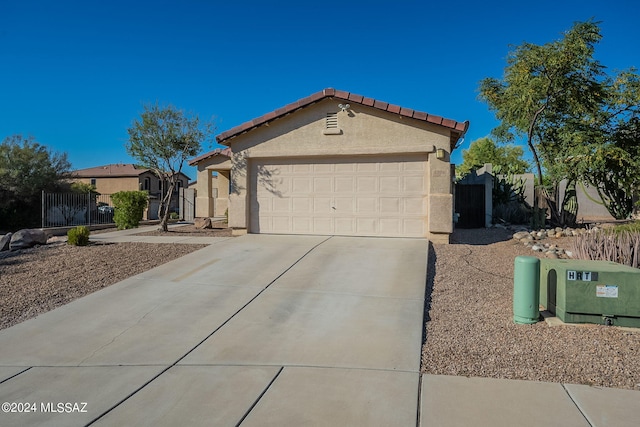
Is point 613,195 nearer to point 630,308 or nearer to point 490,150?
point 630,308

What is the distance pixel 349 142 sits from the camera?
12.1 m

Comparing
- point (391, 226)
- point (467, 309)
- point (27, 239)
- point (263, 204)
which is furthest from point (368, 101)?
point (27, 239)

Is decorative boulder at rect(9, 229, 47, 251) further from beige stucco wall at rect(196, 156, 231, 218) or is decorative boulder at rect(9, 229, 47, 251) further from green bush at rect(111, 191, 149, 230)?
beige stucco wall at rect(196, 156, 231, 218)

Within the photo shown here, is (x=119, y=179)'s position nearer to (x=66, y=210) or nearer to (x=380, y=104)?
(x=66, y=210)

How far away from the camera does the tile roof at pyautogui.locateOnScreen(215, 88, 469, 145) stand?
1128 cm

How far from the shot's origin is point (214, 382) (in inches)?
172

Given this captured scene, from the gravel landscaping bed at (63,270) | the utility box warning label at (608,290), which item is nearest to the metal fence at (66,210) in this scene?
the gravel landscaping bed at (63,270)

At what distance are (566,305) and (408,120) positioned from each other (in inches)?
287

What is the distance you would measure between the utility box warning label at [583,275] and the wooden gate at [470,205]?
11719 millimetres

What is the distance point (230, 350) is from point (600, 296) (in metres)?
4.79

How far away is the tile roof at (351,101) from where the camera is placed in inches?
444

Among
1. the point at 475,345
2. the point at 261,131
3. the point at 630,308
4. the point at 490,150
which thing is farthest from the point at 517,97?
the point at 490,150

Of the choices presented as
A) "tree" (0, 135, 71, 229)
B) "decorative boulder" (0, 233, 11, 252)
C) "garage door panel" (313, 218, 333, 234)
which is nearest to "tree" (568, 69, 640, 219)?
"garage door panel" (313, 218, 333, 234)

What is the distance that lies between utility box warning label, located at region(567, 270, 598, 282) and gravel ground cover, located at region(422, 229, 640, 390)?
606 millimetres
